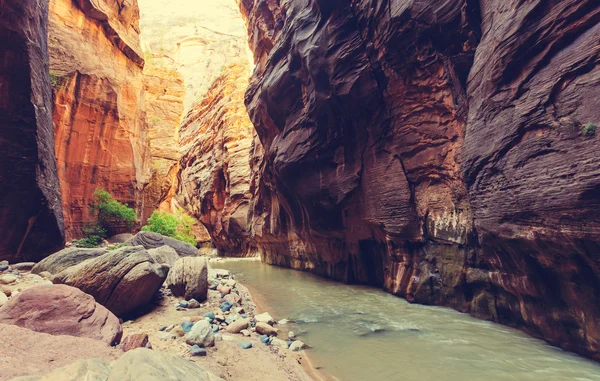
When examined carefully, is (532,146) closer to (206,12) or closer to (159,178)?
(159,178)

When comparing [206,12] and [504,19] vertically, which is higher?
[206,12]

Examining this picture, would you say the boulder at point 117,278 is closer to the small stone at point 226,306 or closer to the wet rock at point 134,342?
the small stone at point 226,306

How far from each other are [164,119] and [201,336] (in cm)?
4075

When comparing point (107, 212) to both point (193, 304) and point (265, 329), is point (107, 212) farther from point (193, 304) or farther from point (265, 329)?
point (265, 329)

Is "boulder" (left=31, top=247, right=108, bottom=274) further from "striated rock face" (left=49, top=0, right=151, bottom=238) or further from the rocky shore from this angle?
"striated rock face" (left=49, top=0, right=151, bottom=238)

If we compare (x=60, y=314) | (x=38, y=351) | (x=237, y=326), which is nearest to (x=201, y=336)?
(x=237, y=326)

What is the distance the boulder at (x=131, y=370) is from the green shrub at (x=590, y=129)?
5766 millimetres

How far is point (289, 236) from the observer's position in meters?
18.4

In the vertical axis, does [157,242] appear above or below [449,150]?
below

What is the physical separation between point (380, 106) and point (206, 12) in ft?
336

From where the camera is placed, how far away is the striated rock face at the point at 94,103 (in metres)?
17.0

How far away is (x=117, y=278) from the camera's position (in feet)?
19.5

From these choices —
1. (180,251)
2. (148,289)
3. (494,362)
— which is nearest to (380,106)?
(494,362)

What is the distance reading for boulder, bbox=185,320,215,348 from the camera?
4637 millimetres
